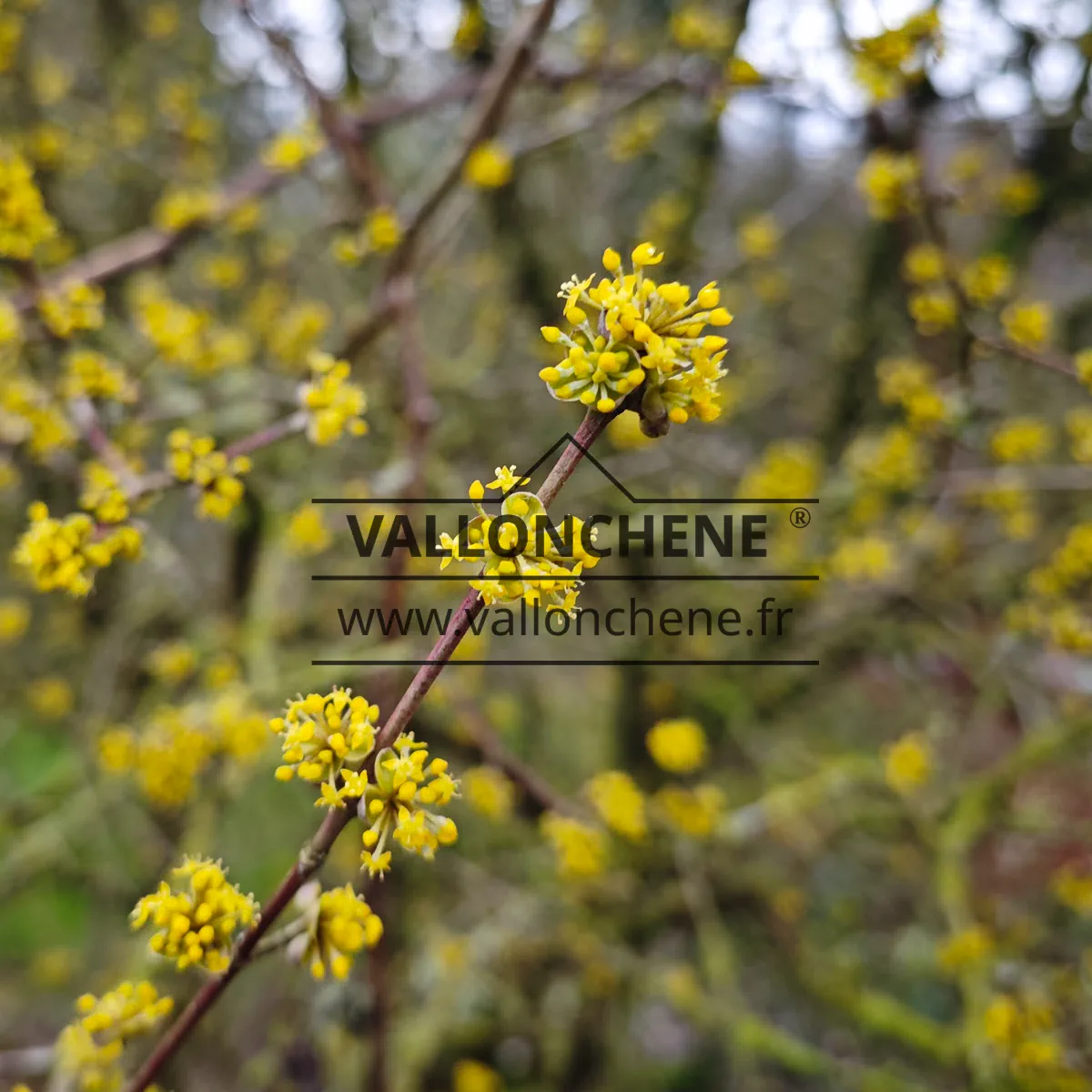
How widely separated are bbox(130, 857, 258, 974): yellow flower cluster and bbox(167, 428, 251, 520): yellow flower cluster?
0.47 metres

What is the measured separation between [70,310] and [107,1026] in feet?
3.60

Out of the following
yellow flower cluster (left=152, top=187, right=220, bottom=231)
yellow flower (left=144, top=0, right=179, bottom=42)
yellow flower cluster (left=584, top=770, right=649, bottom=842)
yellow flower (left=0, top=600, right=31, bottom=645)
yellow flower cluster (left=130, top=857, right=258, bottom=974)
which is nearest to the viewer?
yellow flower cluster (left=130, top=857, right=258, bottom=974)

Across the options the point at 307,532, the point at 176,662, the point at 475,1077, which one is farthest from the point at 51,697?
the point at 475,1077

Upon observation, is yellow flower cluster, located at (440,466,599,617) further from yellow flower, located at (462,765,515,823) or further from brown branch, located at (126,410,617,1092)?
yellow flower, located at (462,765,515,823)

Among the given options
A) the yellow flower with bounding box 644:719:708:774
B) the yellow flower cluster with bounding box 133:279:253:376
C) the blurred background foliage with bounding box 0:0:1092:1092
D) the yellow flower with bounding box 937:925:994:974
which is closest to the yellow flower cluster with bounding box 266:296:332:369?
the blurred background foliage with bounding box 0:0:1092:1092

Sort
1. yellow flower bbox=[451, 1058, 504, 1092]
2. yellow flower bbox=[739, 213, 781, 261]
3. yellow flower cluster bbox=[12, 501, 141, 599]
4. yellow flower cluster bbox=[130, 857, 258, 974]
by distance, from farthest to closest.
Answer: yellow flower bbox=[451, 1058, 504, 1092] → yellow flower bbox=[739, 213, 781, 261] → yellow flower cluster bbox=[12, 501, 141, 599] → yellow flower cluster bbox=[130, 857, 258, 974]

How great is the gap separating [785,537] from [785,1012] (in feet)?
7.78

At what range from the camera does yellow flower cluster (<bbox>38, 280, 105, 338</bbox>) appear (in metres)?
1.39

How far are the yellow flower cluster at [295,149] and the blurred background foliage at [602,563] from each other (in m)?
0.06

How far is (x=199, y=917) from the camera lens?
0.81 metres

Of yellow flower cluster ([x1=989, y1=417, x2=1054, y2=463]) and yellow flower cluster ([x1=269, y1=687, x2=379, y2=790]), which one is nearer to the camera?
yellow flower cluster ([x1=269, y1=687, x2=379, y2=790])

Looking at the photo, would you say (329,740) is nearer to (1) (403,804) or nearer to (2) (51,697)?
(1) (403,804)

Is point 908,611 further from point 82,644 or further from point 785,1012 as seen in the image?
point 82,644

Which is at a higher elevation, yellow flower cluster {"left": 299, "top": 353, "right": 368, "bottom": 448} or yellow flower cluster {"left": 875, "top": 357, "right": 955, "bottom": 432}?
yellow flower cluster {"left": 875, "top": 357, "right": 955, "bottom": 432}
